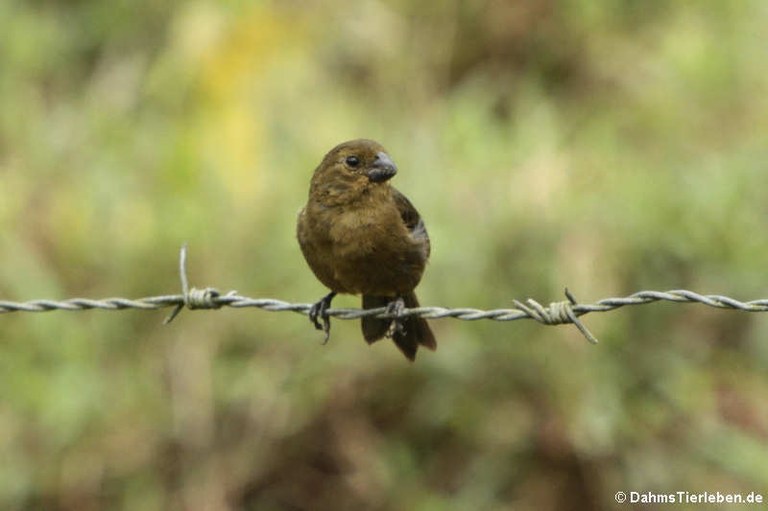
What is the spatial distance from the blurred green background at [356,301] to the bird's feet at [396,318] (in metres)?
1.38

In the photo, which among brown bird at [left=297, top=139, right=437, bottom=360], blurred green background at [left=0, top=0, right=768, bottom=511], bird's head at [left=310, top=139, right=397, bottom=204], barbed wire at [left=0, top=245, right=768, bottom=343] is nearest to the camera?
barbed wire at [left=0, top=245, right=768, bottom=343]

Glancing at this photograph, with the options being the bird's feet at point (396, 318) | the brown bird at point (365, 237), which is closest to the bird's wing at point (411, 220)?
the brown bird at point (365, 237)

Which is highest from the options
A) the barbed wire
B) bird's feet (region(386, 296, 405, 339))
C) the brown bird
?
the brown bird

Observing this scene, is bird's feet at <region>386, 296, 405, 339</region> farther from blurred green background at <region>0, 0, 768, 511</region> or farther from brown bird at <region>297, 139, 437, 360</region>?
blurred green background at <region>0, 0, 768, 511</region>

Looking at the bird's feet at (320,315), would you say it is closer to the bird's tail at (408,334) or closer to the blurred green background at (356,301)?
the bird's tail at (408,334)

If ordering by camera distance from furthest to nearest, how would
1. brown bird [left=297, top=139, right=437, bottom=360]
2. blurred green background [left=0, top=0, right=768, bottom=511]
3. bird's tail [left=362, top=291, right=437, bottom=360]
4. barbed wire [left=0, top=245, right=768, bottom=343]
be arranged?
blurred green background [left=0, top=0, right=768, bottom=511] < bird's tail [left=362, top=291, right=437, bottom=360] < brown bird [left=297, top=139, right=437, bottom=360] < barbed wire [left=0, top=245, right=768, bottom=343]

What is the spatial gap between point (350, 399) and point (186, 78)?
275 cm

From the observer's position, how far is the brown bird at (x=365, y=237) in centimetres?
386

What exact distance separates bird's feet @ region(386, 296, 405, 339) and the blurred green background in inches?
54.5

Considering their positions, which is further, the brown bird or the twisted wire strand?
the brown bird

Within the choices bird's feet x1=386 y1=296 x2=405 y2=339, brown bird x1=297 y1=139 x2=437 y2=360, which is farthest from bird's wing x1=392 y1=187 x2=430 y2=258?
bird's feet x1=386 y1=296 x2=405 y2=339

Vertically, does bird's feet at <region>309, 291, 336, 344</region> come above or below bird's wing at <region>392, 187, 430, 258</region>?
below

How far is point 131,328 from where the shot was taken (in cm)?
568

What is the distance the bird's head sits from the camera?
4.00 meters
